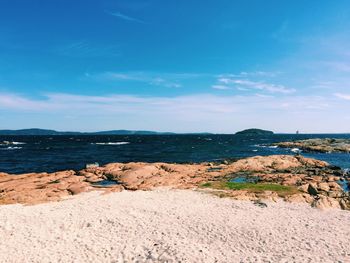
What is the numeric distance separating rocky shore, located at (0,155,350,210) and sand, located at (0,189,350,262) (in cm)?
272

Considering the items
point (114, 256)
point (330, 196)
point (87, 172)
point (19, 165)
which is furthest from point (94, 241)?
point (19, 165)

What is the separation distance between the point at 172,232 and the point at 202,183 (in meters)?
15.8

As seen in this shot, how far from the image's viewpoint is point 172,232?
63.9 ft

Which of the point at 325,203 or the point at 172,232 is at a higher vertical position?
the point at 325,203

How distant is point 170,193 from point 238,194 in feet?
21.6

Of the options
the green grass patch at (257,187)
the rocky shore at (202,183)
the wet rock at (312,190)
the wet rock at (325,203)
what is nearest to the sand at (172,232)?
the wet rock at (325,203)

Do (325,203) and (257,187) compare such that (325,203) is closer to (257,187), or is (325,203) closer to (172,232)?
(257,187)

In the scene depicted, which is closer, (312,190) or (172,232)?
(172,232)

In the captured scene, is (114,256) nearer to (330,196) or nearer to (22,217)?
(22,217)

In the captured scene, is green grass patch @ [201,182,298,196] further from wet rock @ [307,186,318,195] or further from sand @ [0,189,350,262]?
sand @ [0,189,350,262]

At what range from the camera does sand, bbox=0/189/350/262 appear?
16406mm

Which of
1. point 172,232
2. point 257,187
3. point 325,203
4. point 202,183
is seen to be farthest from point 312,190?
point 172,232

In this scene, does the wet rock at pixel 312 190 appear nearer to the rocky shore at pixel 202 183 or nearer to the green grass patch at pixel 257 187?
the rocky shore at pixel 202 183

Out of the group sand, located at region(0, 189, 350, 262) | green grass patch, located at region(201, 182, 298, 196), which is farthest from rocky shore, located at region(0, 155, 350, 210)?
sand, located at region(0, 189, 350, 262)
